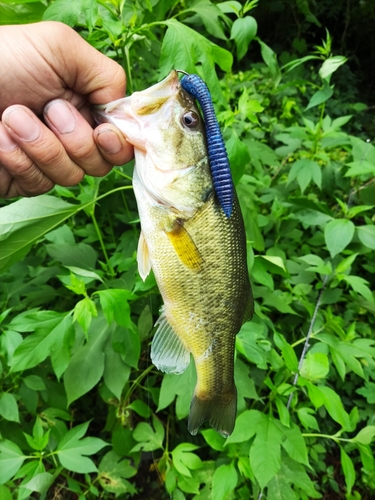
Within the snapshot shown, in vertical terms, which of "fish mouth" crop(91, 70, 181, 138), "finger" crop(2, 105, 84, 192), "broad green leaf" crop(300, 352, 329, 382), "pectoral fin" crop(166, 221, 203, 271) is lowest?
"broad green leaf" crop(300, 352, 329, 382)

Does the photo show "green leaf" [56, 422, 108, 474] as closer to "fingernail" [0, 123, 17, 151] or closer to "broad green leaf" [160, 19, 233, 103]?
"fingernail" [0, 123, 17, 151]

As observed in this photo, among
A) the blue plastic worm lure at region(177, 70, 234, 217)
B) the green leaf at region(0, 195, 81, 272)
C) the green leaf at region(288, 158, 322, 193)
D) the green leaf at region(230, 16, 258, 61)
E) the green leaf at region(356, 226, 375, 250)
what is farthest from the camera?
the green leaf at region(288, 158, 322, 193)

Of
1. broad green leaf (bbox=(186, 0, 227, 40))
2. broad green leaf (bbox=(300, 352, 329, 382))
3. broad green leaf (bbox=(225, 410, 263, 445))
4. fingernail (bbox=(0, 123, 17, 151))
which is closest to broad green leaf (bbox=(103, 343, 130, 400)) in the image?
broad green leaf (bbox=(225, 410, 263, 445))

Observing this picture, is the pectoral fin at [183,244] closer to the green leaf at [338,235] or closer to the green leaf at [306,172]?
the green leaf at [338,235]

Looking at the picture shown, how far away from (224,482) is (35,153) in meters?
1.24

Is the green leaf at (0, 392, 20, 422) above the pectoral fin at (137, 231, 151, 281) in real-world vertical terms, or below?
below

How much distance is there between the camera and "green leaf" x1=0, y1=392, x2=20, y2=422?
53.9 inches

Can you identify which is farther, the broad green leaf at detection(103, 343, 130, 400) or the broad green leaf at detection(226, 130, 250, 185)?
the broad green leaf at detection(103, 343, 130, 400)

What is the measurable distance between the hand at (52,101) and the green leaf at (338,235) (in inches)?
43.1

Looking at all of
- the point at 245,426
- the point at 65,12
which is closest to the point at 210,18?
the point at 65,12

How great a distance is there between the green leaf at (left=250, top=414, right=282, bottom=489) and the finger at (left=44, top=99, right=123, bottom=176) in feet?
3.42

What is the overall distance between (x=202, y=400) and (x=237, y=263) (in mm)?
394

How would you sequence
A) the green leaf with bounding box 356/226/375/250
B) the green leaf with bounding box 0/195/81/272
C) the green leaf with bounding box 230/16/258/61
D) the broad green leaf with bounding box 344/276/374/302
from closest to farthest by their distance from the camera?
the green leaf with bounding box 0/195/81/272
the green leaf with bounding box 230/16/258/61
the broad green leaf with bounding box 344/276/374/302
the green leaf with bounding box 356/226/375/250

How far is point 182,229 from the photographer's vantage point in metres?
0.90
